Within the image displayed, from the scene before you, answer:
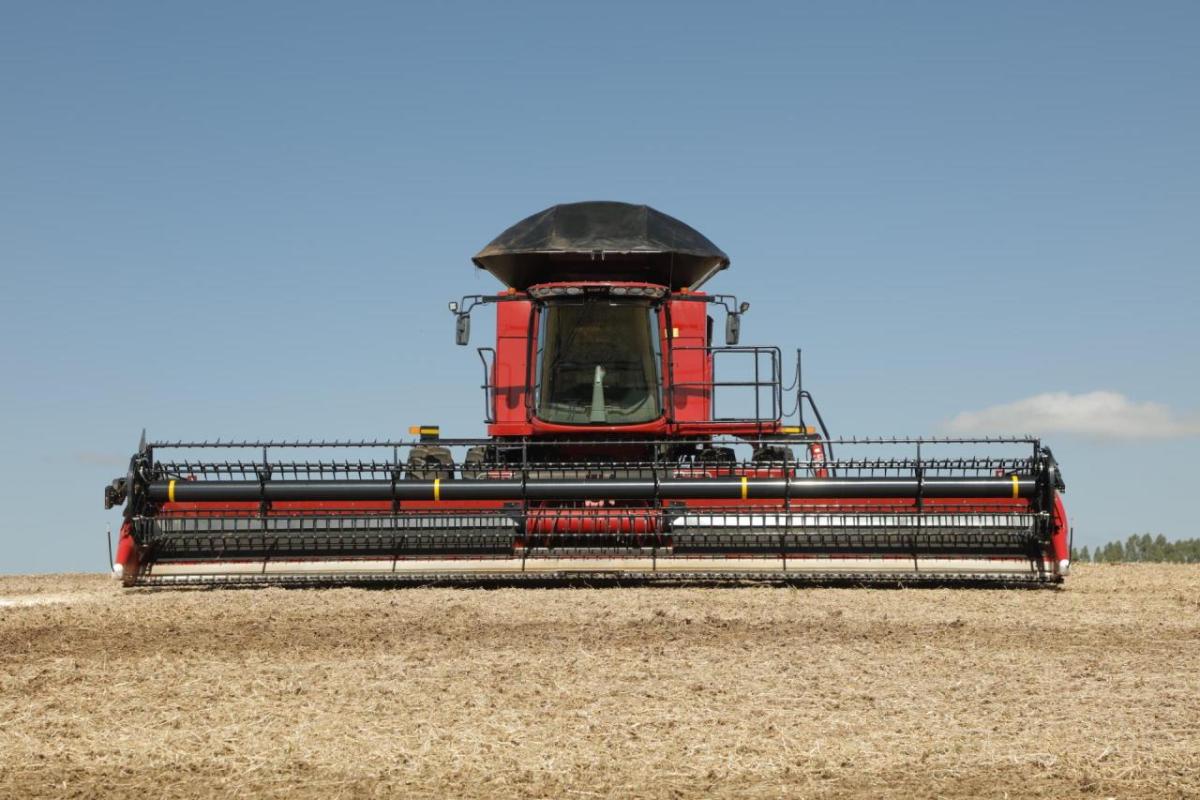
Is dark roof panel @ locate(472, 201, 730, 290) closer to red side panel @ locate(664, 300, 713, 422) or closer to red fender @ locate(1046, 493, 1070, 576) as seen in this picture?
red side panel @ locate(664, 300, 713, 422)

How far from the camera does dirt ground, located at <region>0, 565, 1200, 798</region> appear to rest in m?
5.34

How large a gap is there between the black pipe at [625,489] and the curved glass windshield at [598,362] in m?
1.63

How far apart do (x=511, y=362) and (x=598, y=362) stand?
0.98 m

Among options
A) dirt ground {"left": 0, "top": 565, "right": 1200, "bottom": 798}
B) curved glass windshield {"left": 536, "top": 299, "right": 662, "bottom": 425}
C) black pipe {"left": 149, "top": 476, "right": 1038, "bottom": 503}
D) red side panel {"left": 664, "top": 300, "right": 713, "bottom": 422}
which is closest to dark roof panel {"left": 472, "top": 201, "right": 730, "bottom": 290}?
red side panel {"left": 664, "top": 300, "right": 713, "bottom": 422}

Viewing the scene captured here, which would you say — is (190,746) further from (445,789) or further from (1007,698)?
(1007,698)

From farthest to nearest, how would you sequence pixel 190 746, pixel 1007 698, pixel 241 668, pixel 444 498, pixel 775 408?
pixel 775 408, pixel 444 498, pixel 241 668, pixel 1007 698, pixel 190 746

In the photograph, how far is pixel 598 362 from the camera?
45.5 ft

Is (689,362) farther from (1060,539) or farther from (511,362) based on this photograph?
(1060,539)

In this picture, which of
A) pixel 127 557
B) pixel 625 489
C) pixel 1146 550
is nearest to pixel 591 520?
pixel 625 489

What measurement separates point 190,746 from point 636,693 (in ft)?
7.18

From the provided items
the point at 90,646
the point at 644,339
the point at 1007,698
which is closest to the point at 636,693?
the point at 1007,698

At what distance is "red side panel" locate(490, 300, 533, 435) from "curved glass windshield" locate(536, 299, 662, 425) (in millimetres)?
251

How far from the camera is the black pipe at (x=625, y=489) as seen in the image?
12133 millimetres

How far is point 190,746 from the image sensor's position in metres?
5.88
